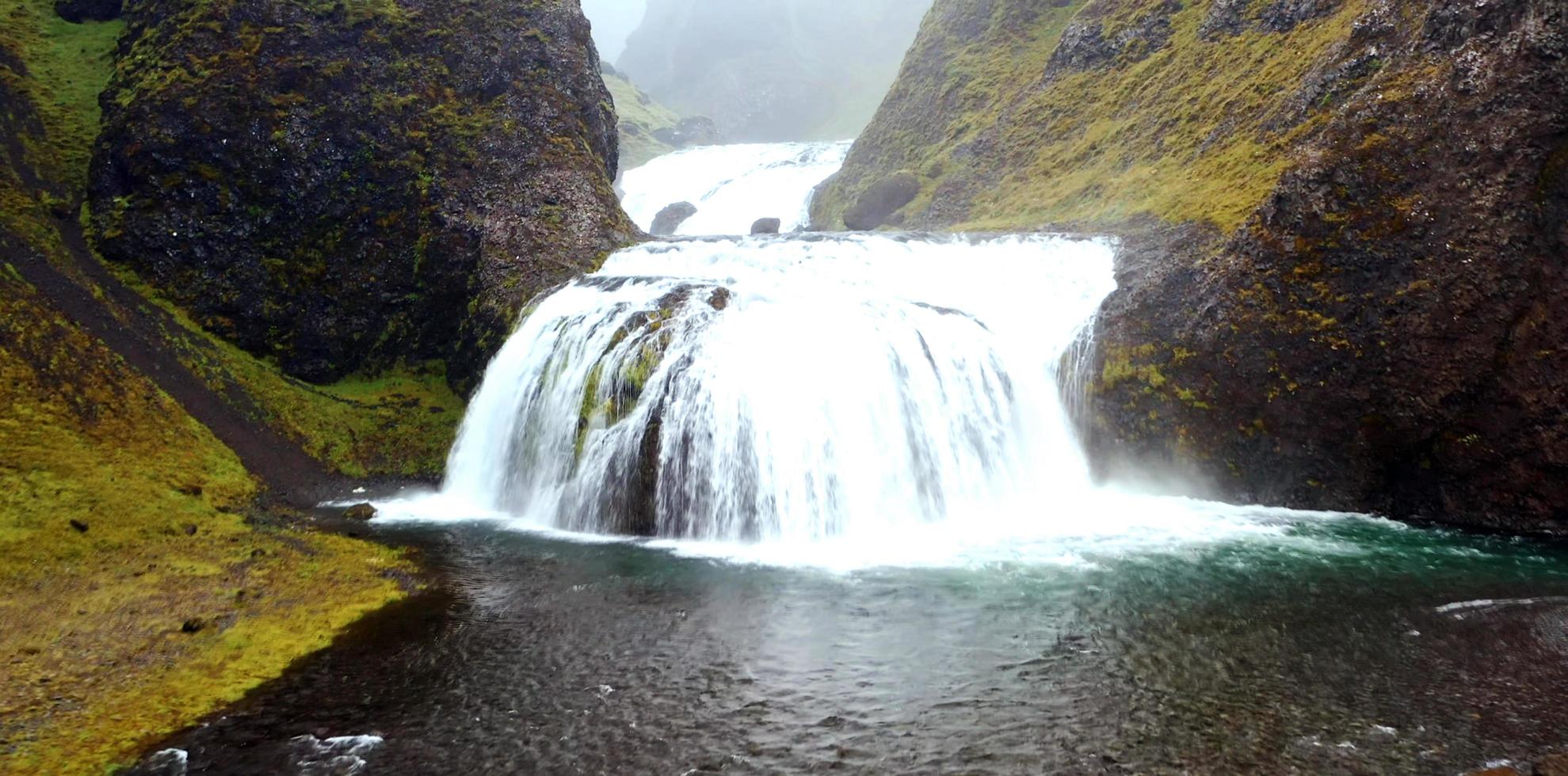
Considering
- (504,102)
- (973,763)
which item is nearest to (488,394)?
(504,102)

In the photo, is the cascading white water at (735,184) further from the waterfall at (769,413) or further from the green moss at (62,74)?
the waterfall at (769,413)

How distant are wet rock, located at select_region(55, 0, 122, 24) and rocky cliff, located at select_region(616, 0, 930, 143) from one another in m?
113

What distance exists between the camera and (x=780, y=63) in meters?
156

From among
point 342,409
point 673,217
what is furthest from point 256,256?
point 673,217

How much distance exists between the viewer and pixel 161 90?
75.7 ft

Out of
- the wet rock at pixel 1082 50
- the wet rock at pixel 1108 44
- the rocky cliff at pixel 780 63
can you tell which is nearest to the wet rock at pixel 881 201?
the wet rock at pixel 1108 44

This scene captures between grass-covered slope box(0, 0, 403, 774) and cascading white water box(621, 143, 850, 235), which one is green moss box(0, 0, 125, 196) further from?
cascading white water box(621, 143, 850, 235)

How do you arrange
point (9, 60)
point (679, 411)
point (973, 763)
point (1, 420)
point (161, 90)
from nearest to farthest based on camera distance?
point (973, 763) < point (1, 420) < point (679, 411) < point (161, 90) < point (9, 60)

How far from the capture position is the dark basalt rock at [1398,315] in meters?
13.4

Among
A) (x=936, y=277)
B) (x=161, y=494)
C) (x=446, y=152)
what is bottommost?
(x=161, y=494)

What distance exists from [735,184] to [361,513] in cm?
4877

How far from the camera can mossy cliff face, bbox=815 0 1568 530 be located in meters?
13.5

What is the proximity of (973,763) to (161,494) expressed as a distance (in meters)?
14.8

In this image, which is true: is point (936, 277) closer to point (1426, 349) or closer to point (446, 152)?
point (1426, 349)
